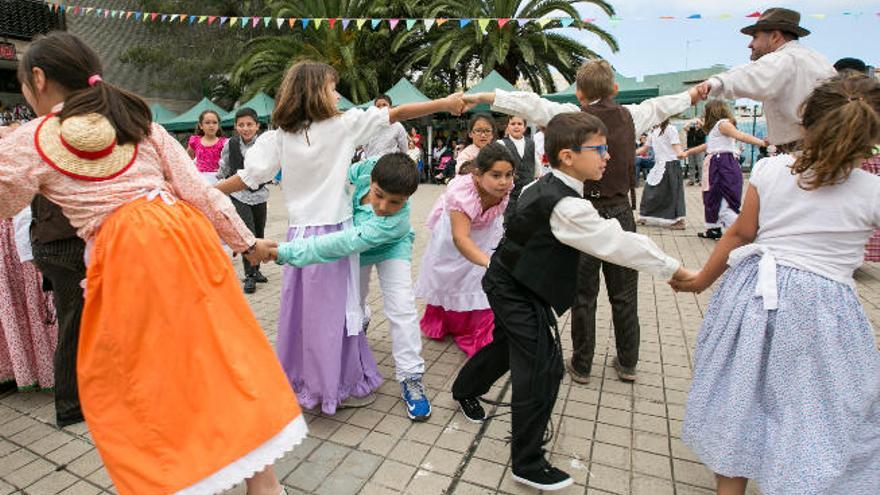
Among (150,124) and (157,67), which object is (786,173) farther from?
(157,67)

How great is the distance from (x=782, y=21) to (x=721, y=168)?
524cm

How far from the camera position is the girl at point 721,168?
731 cm

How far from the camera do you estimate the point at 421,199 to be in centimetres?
1384

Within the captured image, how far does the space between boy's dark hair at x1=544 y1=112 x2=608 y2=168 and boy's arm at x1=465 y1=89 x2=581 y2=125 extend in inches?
26.7

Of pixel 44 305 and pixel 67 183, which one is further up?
pixel 67 183

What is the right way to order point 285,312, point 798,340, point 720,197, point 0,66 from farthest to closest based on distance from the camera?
point 0,66 → point 720,197 → point 285,312 → point 798,340

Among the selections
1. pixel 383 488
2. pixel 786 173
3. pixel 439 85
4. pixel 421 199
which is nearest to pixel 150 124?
pixel 383 488

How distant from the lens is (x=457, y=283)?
153 inches

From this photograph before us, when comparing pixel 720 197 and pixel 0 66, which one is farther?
pixel 0 66

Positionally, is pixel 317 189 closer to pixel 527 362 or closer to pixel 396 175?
pixel 396 175

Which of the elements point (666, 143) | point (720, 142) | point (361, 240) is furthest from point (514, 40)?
point (361, 240)

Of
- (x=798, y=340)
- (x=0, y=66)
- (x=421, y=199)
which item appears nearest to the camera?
(x=798, y=340)

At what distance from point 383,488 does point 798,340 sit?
173 cm

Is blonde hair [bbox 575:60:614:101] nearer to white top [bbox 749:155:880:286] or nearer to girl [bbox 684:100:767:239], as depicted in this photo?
white top [bbox 749:155:880:286]
